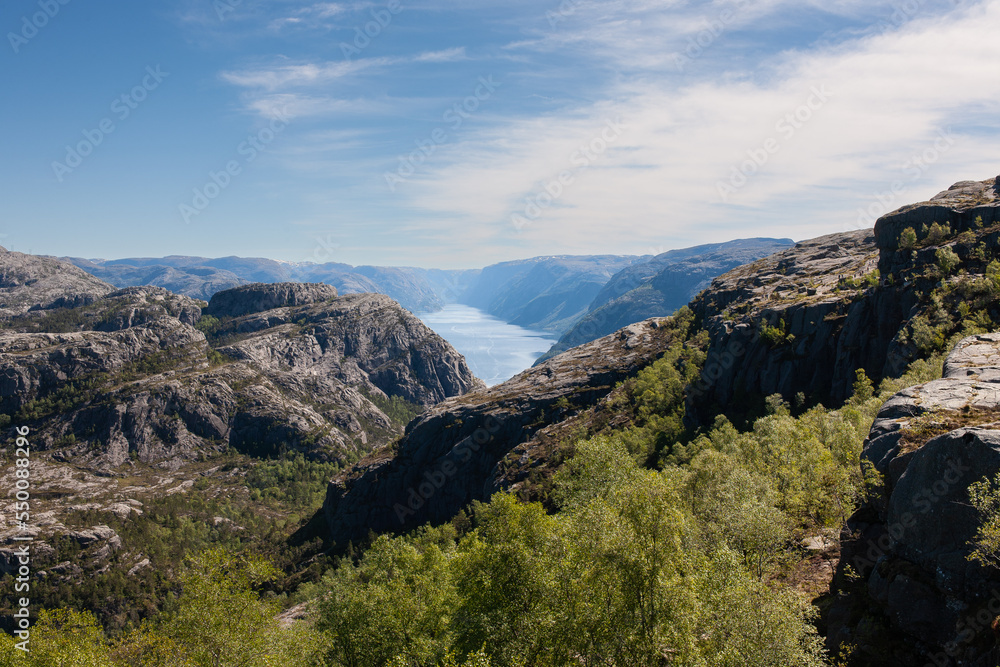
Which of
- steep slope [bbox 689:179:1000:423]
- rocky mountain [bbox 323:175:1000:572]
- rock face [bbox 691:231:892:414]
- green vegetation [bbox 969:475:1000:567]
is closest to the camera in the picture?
green vegetation [bbox 969:475:1000:567]

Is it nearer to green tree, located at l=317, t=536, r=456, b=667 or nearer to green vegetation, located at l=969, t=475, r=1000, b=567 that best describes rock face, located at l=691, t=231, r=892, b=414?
green vegetation, located at l=969, t=475, r=1000, b=567

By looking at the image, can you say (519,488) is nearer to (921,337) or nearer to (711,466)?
(711,466)

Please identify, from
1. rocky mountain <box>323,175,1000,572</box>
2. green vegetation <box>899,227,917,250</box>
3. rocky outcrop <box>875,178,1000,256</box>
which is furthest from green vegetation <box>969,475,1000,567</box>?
green vegetation <box>899,227,917,250</box>

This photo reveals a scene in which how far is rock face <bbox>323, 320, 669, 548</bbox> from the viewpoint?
165625 mm

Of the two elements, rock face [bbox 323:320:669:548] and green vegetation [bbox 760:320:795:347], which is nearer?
green vegetation [bbox 760:320:795:347]

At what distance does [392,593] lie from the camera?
137 feet

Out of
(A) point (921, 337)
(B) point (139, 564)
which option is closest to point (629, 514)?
(A) point (921, 337)

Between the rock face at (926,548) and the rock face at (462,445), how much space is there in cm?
12344

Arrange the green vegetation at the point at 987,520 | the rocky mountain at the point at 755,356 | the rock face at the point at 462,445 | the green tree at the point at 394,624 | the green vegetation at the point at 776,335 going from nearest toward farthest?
the green vegetation at the point at 987,520 → the green tree at the point at 394,624 → the rocky mountain at the point at 755,356 → the green vegetation at the point at 776,335 → the rock face at the point at 462,445

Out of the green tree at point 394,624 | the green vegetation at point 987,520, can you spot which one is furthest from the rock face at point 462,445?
the green vegetation at point 987,520

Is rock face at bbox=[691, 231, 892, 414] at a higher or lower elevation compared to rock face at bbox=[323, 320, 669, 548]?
higher

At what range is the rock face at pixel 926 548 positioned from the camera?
873 inches

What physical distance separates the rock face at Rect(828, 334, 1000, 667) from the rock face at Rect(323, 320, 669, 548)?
123443 mm

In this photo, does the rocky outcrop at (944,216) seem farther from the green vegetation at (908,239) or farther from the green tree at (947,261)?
the green tree at (947,261)
